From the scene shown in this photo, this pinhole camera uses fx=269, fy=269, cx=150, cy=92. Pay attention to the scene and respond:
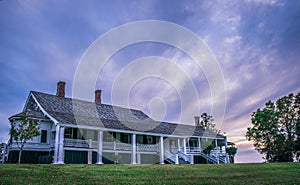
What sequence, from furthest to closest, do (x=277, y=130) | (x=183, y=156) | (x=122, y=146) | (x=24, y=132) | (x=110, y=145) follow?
(x=277, y=130) < (x=183, y=156) < (x=122, y=146) < (x=110, y=145) < (x=24, y=132)

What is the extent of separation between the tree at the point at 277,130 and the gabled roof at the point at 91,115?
Result: 35.5ft

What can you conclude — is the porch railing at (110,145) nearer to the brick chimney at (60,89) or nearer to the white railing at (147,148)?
the white railing at (147,148)

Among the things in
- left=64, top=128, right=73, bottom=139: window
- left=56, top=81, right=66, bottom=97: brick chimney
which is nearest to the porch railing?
left=64, top=128, right=73, bottom=139: window

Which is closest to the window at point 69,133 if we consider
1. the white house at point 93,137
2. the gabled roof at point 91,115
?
the white house at point 93,137

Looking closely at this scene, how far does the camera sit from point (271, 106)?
39812 mm

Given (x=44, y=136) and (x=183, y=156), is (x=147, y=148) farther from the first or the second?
(x=44, y=136)

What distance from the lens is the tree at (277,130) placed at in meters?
36.3

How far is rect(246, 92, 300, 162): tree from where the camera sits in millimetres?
36281

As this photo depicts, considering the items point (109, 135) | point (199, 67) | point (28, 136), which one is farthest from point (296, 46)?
point (28, 136)

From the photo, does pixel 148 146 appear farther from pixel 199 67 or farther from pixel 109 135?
pixel 199 67

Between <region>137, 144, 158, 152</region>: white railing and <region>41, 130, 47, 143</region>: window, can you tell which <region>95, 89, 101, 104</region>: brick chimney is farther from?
<region>41, 130, 47, 143</region>: window

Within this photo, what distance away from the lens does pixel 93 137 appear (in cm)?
2536

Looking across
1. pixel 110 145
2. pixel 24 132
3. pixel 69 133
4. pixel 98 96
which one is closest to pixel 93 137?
pixel 110 145

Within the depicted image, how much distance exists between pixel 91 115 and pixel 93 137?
270 centimetres
